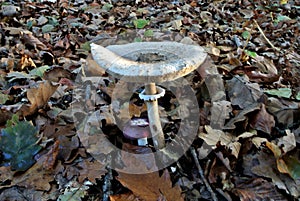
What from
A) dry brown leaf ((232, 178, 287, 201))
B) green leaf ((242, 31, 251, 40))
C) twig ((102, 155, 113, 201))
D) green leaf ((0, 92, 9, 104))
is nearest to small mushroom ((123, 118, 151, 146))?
twig ((102, 155, 113, 201))

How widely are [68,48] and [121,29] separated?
2.66ft

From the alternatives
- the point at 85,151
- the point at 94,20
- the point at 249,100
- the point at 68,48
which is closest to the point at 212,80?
the point at 249,100

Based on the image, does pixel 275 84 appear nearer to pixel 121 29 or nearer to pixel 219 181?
pixel 219 181

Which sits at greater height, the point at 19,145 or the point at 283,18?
the point at 19,145

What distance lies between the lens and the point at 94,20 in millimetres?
4203

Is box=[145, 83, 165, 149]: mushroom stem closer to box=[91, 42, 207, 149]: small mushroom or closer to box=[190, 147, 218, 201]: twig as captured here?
box=[91, 42, 207, 149]: small mushroom

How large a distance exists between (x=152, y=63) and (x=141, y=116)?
0.75 metres

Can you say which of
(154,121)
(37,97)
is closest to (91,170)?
(154,121)

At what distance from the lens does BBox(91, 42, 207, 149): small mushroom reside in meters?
1.49

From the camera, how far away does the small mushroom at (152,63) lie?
1487 millimetres

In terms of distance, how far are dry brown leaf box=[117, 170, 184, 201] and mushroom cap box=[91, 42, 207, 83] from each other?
58 centimetres

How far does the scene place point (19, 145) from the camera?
6.16 feet

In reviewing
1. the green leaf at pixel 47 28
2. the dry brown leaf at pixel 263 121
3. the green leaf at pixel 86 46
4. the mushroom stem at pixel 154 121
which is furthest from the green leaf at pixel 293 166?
the green leaf at pixel 47 28

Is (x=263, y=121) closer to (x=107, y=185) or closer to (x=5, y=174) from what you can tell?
(x=107, y=185)
